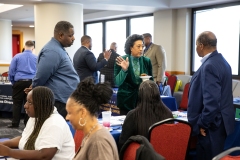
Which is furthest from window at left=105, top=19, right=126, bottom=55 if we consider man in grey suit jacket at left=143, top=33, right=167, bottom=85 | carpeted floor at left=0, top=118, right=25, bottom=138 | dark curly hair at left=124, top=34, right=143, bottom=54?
dark curly hair at left=124, top=34, right=143, bottom=54

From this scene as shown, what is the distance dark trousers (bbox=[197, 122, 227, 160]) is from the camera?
2.98 meters

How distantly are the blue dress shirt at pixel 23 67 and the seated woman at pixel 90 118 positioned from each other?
14.8 ft

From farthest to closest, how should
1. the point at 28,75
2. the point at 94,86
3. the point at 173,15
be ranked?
the point at 173,15, the point at 28,75, the point at 94,86

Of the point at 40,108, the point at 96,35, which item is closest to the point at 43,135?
the point at 40,108

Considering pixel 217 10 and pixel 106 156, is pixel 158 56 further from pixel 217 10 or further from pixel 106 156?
pixel 106 156

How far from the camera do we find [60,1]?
7.86 m

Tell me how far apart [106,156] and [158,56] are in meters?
5.00

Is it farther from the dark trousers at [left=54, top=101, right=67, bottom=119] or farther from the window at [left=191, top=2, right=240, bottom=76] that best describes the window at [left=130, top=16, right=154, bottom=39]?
the dark trousers at [left=54, top=101, right=67, bottom=119]

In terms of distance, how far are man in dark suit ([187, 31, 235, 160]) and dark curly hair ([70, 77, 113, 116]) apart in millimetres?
1212

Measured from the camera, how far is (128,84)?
3914 mm

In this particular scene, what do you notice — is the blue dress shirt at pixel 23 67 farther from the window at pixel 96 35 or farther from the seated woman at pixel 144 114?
the window at pixel 96 35

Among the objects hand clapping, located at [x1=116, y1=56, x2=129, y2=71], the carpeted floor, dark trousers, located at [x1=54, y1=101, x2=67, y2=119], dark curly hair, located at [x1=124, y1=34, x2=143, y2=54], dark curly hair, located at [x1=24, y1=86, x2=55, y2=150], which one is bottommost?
the carpeted floor

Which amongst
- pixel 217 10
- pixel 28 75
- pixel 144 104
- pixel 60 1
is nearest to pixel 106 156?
pixel 144 104

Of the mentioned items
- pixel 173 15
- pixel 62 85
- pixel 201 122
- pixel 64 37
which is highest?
pixel 173 15
